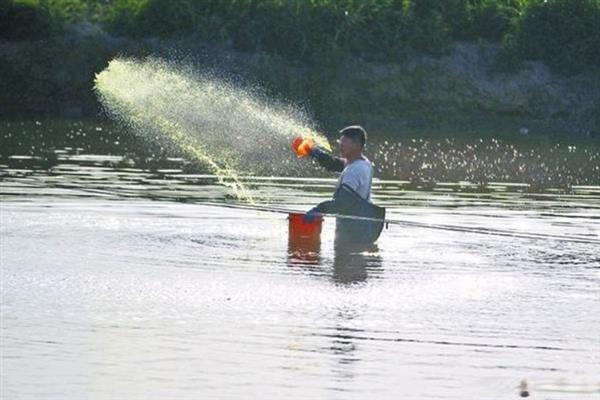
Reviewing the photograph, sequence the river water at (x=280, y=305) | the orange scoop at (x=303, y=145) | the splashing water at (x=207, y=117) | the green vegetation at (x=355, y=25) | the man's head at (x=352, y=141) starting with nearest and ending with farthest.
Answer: the river water at (x=280, y=305) < the man's head at (x=352, y=141) < the orange scoop at (x=303, y=145) < the splashing water at (x=207, y=117) < the green vegetation at (x=355, y=25)

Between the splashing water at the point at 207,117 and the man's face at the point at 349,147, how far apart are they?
6.68 meters

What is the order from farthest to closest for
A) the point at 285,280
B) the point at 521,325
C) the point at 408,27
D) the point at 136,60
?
the point at 408,27 → the point at 136,60 → the point at 285,280 → the point at 521,325

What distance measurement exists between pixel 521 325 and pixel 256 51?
39833 mm

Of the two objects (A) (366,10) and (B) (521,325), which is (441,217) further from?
(A) (366,10)

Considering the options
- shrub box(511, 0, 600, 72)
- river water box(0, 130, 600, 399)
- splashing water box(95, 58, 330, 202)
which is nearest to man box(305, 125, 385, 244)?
river water box(0, 130, 600, 399)

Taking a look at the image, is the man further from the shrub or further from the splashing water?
the shrub

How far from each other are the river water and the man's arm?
97cm

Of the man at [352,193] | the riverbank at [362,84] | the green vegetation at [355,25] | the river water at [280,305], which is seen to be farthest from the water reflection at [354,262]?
the green vegetation at [355,25]

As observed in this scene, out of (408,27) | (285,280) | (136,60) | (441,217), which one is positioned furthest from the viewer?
(408,27)

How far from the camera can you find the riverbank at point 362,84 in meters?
53.4

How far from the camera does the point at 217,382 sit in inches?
494

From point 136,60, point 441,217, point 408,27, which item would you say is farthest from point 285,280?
point 408,27

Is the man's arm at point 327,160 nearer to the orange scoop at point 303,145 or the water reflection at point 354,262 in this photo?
the orange scoop at point 303,145

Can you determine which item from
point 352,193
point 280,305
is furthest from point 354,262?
point 280,305
